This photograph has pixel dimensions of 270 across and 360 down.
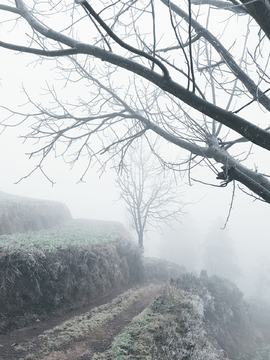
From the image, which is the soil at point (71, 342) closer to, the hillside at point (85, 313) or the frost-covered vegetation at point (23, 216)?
the hillside at point (85, 313)

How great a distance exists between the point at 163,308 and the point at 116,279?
10.8 feet

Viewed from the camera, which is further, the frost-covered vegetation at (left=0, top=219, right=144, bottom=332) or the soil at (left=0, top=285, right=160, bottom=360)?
the frost-covered vegetation at (left=0, top=219, right=144, bottom=332)

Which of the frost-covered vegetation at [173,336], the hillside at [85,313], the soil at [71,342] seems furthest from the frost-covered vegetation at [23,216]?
the frost-covered vegetation at [173,336]

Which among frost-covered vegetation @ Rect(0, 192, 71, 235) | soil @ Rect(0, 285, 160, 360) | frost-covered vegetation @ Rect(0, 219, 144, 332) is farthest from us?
frost-covered vegetation @ Rect(0, 192, 71, 235)

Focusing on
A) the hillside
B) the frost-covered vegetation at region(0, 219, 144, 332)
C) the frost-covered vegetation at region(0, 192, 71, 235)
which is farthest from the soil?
the frost-covered vegetation at region(0, 192, 71, 235)

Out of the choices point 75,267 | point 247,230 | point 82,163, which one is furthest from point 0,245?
point 82,163

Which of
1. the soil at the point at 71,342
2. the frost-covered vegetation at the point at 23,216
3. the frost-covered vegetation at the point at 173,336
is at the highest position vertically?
the frost-covered vegetation at the point at 23,216

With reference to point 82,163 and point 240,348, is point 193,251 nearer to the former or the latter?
point 240,348

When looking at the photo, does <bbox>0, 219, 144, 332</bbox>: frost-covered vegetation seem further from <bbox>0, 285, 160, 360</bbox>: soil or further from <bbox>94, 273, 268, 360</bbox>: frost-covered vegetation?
<bbox>94, 273, 268, 360</bbox>: frost-covered vegetation

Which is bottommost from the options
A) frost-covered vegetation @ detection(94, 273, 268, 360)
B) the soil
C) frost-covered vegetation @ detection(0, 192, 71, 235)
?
the soil

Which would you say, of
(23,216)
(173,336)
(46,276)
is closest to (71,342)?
(46,276)

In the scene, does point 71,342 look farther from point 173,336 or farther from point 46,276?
point 173,336

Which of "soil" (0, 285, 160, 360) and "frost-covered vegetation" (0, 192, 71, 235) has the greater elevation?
"frost-covered vegetation" (0, 192, 71, 235)

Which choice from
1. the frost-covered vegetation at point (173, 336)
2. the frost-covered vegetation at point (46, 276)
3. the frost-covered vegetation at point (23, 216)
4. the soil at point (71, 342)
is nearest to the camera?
the soil at point (71, 342)
